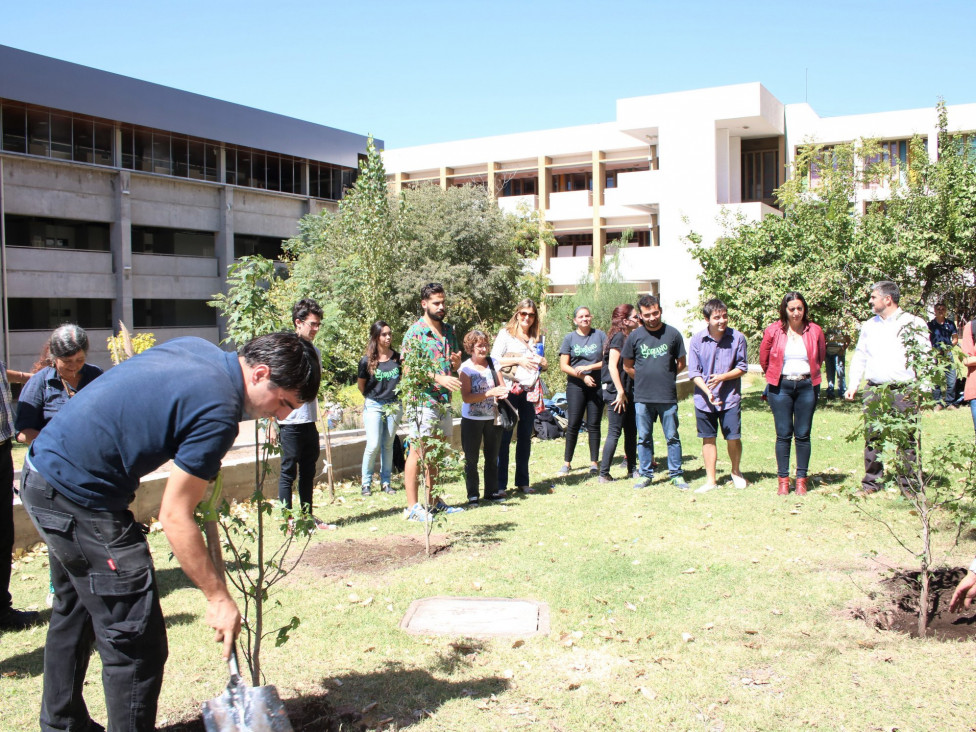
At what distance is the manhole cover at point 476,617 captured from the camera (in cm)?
494

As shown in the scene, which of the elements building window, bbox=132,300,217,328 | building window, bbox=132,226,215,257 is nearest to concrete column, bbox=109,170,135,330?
building window, bbox=132,300,217,328

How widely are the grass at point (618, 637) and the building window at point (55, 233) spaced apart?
29446 millimetres

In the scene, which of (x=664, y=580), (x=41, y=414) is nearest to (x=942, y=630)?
(x=664, y=580)

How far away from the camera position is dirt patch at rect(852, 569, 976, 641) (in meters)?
4.69

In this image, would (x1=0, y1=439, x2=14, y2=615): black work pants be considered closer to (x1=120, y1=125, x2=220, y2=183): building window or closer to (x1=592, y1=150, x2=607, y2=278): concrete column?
(x1=120, y1=125, x2=220, y2=183): building window

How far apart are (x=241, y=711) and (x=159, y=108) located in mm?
37162

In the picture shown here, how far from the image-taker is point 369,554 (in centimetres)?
669

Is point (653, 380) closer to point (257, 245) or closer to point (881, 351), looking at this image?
point (881, 351)

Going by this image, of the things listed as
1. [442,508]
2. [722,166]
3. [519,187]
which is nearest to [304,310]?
[442,508]

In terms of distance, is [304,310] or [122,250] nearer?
[304,310]

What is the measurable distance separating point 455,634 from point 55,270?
33141 mm

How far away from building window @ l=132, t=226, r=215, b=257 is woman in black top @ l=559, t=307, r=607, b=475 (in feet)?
103

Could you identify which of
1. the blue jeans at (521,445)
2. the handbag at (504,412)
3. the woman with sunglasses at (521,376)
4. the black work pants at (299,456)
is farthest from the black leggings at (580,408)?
the black work pants at (299,456)

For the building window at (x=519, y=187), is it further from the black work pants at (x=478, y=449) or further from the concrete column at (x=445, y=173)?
the black work pants at (x=478, y=449)
